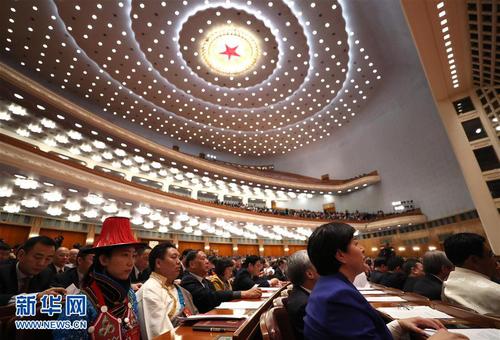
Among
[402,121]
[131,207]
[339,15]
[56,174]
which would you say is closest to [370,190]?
[402,121]

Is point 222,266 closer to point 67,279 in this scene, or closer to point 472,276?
point 67,279

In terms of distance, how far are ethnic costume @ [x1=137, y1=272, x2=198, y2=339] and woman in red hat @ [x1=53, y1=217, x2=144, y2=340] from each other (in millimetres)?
148

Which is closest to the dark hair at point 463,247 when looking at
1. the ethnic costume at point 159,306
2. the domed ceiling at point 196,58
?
the ethnic costume at point 159,306

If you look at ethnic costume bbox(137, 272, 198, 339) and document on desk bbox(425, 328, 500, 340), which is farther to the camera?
ethnic costume bbox(137, 272, 198, 339)

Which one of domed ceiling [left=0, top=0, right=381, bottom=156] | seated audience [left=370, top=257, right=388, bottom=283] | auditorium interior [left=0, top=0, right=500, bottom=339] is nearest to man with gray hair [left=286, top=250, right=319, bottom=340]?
seated audience [left=370, top=257, right=388, bottom=283]

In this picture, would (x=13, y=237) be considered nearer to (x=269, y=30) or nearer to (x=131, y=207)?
(x=131, y=207)

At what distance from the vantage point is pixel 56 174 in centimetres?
855

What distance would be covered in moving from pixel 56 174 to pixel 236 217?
9853 mm

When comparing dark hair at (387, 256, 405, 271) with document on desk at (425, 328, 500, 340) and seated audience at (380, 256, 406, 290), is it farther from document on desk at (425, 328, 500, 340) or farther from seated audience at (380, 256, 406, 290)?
document on desk at (425, 328, 500, 340)

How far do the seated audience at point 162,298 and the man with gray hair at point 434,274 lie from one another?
8.64 feet

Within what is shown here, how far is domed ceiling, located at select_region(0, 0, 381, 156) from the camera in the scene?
38.9ft

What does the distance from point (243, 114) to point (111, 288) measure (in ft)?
61.4

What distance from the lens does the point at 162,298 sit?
7.01 ft

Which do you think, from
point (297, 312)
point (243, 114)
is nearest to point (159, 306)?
point (297, 312)
